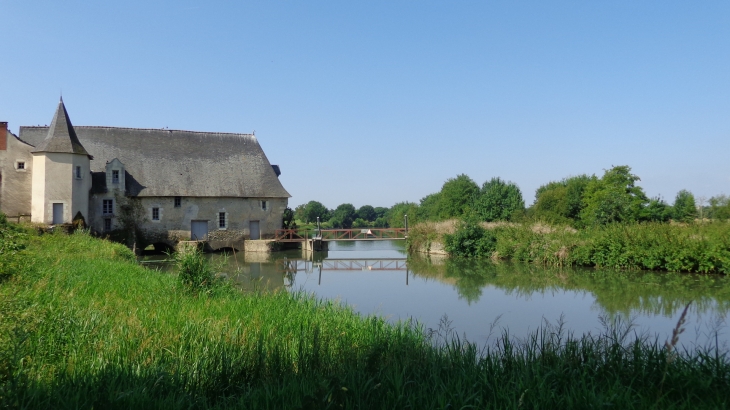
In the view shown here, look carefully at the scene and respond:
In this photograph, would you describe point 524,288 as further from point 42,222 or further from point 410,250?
point 42,222

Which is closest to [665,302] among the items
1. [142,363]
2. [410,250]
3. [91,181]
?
[142,363]

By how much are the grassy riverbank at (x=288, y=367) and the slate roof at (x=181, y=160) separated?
21003mm

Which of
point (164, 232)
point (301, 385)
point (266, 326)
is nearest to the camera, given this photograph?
point (301, 385)

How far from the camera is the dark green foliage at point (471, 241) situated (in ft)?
70.7

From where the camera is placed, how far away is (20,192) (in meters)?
23.5

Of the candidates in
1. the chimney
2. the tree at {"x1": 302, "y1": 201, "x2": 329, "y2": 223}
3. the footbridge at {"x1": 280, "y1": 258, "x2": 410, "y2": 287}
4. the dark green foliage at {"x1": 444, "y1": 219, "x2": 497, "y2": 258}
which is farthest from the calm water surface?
the tree at {"x1": 302, "y1": 201, "x2": 329, "y2": 223}

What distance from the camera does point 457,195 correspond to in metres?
42.6

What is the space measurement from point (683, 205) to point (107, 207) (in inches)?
1280

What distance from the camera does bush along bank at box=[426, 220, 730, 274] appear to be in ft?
45.5

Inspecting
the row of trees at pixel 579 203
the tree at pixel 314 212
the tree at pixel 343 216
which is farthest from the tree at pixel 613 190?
the tree at pixel 314 212

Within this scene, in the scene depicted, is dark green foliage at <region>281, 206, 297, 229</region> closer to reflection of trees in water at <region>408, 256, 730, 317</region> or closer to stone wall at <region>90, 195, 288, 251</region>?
stone wall at <region>90, 195, 288, 251</region>

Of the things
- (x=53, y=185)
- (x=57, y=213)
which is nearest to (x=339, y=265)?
(x=57, y=213)

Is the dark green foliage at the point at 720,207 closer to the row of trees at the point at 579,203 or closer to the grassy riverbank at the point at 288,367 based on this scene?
the row of trees at the point at 579,203

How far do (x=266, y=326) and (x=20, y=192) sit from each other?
2270 cm
